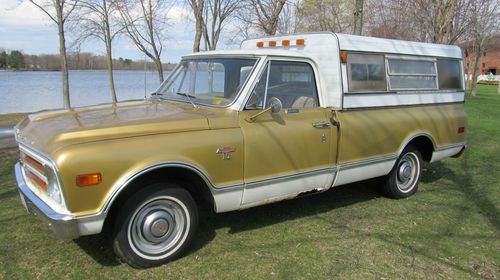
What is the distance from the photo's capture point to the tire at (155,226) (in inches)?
145

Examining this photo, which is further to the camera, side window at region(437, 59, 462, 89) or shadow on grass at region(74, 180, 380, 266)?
side window at region(437, 59, 462, 89)

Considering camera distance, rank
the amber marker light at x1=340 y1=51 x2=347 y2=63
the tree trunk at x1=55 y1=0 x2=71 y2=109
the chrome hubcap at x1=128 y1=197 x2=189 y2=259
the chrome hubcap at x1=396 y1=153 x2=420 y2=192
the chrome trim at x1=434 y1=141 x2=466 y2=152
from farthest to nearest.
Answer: the tree trunk at x1=55 y1=0 x2=71 y2=109 < the chrome trim at x1=434 y1=141 x2=466 y2=152 < the chrome hubcap at x1=396 y1=153 x2=420 y2=192 < the amber marker light at x1=340 y1=51 x2=347 y2=63 < the chrome hubcap at x1=128 y1=197 x2=189 y2=259

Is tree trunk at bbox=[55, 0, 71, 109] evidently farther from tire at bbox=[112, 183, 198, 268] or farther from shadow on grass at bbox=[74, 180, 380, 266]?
tire at bbox=[112, 183, 198, 268]

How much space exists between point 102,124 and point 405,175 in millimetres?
4430

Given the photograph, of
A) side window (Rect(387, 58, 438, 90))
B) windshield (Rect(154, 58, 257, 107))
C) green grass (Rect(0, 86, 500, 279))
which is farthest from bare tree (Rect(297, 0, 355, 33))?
windshield (Rect(154, 58, 257, 107))

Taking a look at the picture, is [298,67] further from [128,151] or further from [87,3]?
[87,3]

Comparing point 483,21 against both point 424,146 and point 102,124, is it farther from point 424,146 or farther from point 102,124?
point 102,124

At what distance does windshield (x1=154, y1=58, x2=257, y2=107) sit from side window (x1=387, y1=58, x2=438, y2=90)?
7.33 feet

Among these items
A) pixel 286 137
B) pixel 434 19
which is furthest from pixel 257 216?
pixel 434 19

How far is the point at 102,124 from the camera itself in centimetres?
363

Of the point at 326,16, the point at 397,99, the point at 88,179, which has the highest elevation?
the point at 326,16

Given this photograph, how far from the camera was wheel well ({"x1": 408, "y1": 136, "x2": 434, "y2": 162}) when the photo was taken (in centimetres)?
620

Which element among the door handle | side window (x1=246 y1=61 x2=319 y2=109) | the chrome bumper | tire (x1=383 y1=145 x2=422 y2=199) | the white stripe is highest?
side window (x1=246 y1=61 x2=319 y2=109)

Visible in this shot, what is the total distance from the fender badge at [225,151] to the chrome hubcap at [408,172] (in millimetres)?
3124
